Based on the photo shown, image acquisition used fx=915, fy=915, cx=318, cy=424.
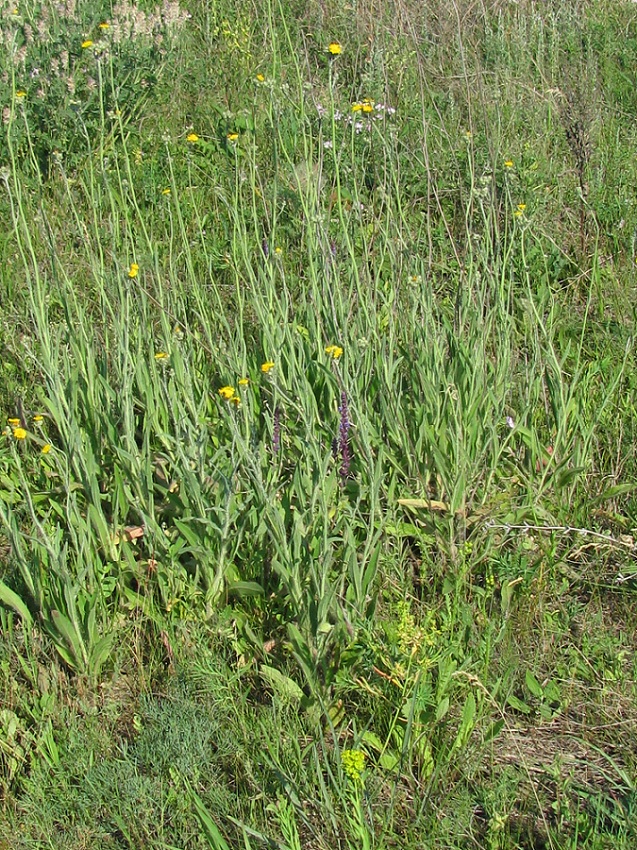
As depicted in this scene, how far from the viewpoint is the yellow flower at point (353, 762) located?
167 cm

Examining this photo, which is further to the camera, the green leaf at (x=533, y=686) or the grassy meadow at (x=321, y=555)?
the green leaf at (x=533, y=686)

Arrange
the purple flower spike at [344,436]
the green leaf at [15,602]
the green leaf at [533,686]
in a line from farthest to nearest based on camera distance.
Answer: the purple flower spike at [344,436] < the green leaf at [15,602] < the green leaf at [533,686]

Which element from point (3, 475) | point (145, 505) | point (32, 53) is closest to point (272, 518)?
point (145, 505)

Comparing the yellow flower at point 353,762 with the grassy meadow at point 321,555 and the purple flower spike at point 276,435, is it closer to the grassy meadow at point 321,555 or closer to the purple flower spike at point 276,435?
the grassy meadow at point 321,555

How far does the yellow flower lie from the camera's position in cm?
167

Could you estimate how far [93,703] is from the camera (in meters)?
2.00

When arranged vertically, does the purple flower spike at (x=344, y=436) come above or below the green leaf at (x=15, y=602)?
above

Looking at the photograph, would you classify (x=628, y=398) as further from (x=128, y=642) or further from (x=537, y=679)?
(x=128, y=642)

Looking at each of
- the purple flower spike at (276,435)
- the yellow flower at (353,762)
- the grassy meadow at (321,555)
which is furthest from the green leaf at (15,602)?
the yellow flower at (353,762)

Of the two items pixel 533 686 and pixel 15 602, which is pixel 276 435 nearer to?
pixel 15 602

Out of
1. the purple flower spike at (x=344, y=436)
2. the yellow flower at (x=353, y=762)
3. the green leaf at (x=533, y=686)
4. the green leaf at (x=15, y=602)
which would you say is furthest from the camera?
the purple flower spike at (x=344, y=436)

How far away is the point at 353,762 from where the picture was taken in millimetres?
1673

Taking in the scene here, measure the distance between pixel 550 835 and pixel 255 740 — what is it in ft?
1.93

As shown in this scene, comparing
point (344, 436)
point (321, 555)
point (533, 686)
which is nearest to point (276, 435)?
point (344, 436)
